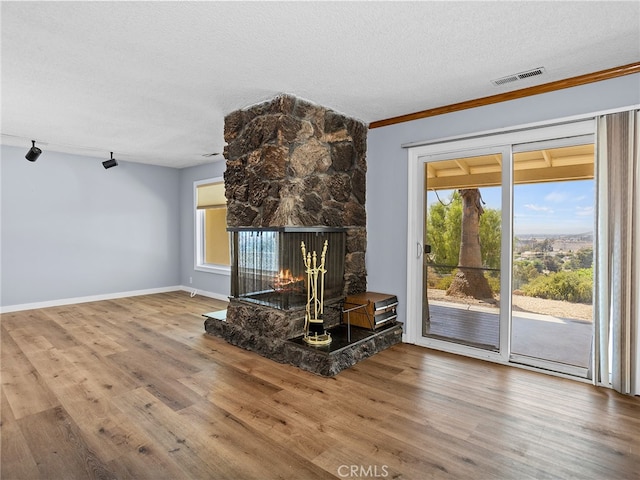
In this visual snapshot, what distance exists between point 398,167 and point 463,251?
1.12 meters

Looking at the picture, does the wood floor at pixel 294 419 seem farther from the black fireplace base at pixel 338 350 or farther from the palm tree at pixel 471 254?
the palm tree at pixel 471 254

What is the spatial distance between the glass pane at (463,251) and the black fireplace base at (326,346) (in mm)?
572

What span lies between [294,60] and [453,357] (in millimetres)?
2961

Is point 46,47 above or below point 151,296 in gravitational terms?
above

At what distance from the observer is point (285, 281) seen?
3.38 m

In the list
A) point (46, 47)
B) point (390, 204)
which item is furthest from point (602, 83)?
point (46, 47)

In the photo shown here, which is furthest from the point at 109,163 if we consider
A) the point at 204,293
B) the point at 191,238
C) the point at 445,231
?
the point at 445,231

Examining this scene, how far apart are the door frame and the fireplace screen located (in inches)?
30.8

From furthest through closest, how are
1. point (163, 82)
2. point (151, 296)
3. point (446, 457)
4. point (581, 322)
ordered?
1. point (151, 296)
2. point (581, 322)
3. point (163, 82)
4. point (446, 457)

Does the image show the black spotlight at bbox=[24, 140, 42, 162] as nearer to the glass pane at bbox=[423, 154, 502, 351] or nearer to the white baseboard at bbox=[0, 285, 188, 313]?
the white baseboard at bbox=[0, 285, 188, 313]

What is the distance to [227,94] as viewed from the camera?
129 inches

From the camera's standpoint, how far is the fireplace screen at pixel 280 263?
336 centimetres

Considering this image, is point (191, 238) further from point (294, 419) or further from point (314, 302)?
point (294, 419)

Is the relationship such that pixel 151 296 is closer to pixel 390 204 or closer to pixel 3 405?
pixel 3 405
